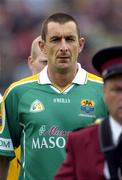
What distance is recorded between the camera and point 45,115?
6.98 metres

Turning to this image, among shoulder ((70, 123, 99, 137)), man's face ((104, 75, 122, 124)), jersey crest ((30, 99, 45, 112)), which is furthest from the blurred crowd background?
man's face ((104, 75, 122, 124))

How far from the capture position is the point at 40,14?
15719 millimetres

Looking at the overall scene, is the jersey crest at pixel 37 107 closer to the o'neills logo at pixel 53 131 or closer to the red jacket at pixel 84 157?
the o'neills logo at pixel 53 131

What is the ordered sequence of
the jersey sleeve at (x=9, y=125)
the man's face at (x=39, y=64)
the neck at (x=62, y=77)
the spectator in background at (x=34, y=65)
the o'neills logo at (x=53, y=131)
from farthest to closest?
the man's face at (x=39, y=64) → the spectator in background at (x=34, y=65) → the jersey sleeve at (x=9, y=125) → the neck at (x=62, y=77) → the o'neills logo at (x=53, y=131)

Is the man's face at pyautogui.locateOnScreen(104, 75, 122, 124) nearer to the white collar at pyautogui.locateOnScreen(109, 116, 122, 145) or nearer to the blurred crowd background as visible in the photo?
the white collar at pyautogui.locateOnScreen(109, 116, 122, 145)

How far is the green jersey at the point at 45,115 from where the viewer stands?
22.7 feet

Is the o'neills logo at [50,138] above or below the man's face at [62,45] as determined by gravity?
below

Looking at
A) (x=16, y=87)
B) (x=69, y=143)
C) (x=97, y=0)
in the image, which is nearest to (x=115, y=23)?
(x=97, y=0)

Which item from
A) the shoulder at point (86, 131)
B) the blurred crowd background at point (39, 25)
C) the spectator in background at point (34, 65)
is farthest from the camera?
the blurred crowd background at point (39, 25)

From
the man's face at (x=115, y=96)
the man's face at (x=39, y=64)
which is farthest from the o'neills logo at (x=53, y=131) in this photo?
the man's face at (x=115, y=96)

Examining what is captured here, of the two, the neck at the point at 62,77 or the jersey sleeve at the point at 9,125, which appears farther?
the jersey sleeve at the point at 9,125

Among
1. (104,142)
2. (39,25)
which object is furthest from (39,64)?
(39,25)

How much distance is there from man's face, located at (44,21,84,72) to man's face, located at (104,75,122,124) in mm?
2184

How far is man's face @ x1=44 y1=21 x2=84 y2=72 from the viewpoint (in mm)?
6926
